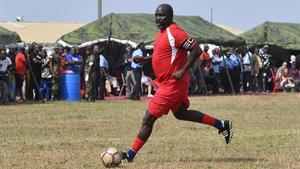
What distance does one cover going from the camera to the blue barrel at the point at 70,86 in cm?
A: 2412

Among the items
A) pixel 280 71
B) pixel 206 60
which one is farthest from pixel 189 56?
pixel 280 71

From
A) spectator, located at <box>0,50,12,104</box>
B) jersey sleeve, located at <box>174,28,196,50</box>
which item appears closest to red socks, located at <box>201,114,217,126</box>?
jersey sleeve, located at <box>174,28,196,50</box>

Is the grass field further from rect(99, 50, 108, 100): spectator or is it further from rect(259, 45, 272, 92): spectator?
rect(259, 45, 272, 92): spectator

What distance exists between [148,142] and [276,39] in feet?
79.6

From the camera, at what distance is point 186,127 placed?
14719mm

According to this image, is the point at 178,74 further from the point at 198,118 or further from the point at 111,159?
the point at 111,159

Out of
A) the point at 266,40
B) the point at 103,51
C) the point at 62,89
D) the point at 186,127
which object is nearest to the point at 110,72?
the point at 103,51

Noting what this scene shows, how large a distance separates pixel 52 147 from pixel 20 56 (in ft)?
42.5

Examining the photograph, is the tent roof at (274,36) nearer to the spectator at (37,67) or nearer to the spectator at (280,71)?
the spectator at (280,71)

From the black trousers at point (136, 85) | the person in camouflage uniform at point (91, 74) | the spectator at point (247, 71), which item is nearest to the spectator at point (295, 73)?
the spectator at point (247, 71)

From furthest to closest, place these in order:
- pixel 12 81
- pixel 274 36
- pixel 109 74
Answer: pixel 274 36 < pixel 109 74 < pixel 12 81

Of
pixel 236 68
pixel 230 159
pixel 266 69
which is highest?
pixel 230 159

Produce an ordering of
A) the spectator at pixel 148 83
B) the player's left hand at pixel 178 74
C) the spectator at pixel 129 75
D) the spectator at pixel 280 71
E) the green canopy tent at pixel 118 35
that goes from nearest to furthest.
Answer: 1. the player's left hand at pixel 178 74
2. the spectator at pixel 129 75
3. the spectator at pixel 148 83
4. the green canopy tent at pixel 118 35
5. the spectator at pixel 280 71

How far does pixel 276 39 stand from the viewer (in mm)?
35062
